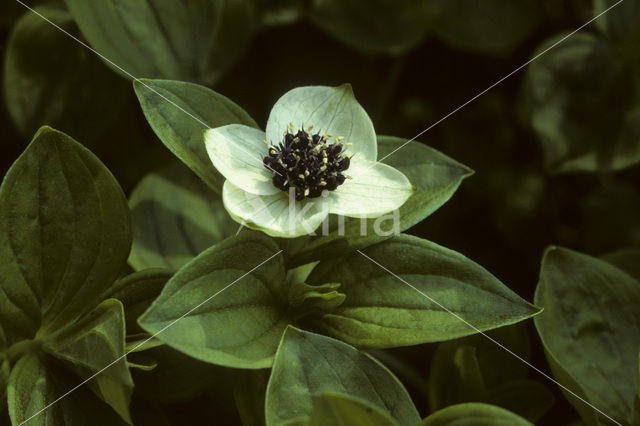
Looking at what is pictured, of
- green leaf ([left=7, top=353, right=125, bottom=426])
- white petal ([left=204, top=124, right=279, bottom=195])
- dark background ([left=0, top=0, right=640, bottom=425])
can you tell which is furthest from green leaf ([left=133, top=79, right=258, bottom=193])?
dark background ([left=0, top=0, right=640, bottom=425])

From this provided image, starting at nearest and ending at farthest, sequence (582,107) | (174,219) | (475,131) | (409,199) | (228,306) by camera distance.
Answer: (228,306), (409,199), (174,219), (582,107), (475,131)

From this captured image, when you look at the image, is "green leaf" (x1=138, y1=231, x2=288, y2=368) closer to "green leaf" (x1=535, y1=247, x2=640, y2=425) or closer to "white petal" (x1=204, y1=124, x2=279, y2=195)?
"white petal" (x1=204, y1=124, x2=279, y2=195)

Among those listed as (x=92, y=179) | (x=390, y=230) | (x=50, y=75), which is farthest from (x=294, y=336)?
(x=50, y=75)

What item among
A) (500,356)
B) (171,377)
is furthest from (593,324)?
(171,377)

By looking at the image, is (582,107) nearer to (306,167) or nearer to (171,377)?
(306,167)

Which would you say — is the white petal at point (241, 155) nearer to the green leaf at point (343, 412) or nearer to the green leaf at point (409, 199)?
the green leaf at point (409, 199)

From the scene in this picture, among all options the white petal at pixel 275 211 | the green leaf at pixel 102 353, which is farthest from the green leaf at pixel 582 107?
the green leaf at pixel 102 353
